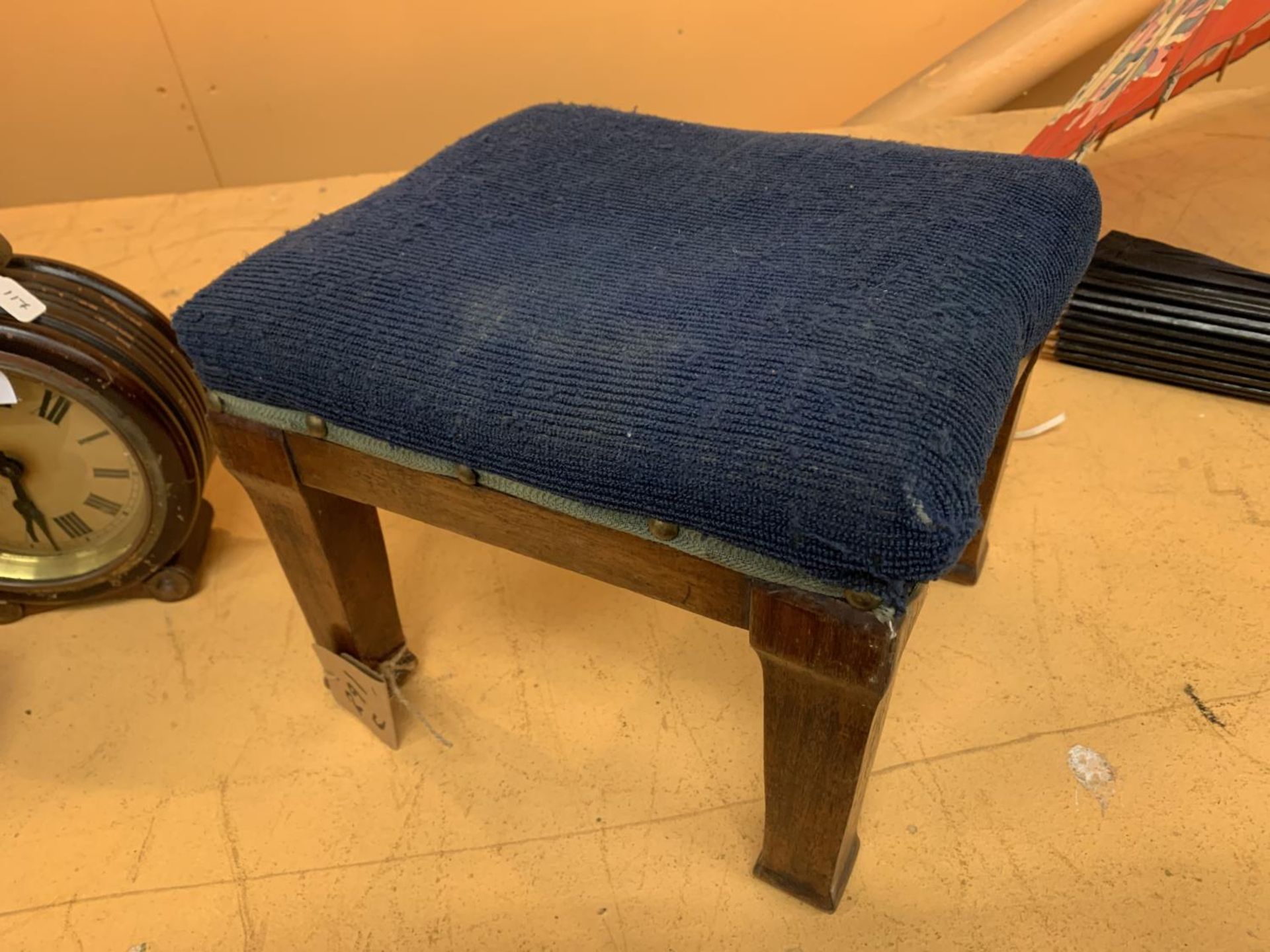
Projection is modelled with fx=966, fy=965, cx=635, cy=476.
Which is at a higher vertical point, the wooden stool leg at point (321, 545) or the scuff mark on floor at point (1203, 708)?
the wooden stool leg at point (321, 545)

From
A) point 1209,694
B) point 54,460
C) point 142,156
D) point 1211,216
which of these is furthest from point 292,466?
point 142,156

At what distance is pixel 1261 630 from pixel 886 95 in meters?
1.21

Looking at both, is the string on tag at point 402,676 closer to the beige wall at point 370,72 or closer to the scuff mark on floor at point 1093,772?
the scuff mark on floor at point 1093,772

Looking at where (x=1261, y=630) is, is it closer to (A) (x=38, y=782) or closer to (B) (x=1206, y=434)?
(B) (x=1206, y=434)

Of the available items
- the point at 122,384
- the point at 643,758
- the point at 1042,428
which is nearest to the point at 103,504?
the point at 122,384

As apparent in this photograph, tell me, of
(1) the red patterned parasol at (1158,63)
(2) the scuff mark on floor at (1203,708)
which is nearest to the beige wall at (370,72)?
(1) the red patterned parasol at (1158,63)

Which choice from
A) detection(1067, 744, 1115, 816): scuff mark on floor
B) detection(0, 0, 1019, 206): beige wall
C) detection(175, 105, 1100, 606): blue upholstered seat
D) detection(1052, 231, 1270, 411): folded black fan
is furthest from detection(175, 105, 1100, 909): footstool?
detection(0, 0, 1019, 206): beige wall

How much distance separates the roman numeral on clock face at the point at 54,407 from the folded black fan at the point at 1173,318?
108 centimetres

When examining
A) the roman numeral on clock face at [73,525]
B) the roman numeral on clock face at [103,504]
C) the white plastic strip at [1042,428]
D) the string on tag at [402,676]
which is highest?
the roman numeral on clock face at [103,504]

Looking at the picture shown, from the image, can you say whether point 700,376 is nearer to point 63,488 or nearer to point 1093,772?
point 1093,772

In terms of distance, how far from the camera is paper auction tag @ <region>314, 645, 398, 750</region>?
82 centimetres

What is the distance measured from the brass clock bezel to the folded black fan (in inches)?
39.0

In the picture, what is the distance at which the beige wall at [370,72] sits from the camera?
5.34 feet

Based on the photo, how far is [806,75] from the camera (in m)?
1.80
